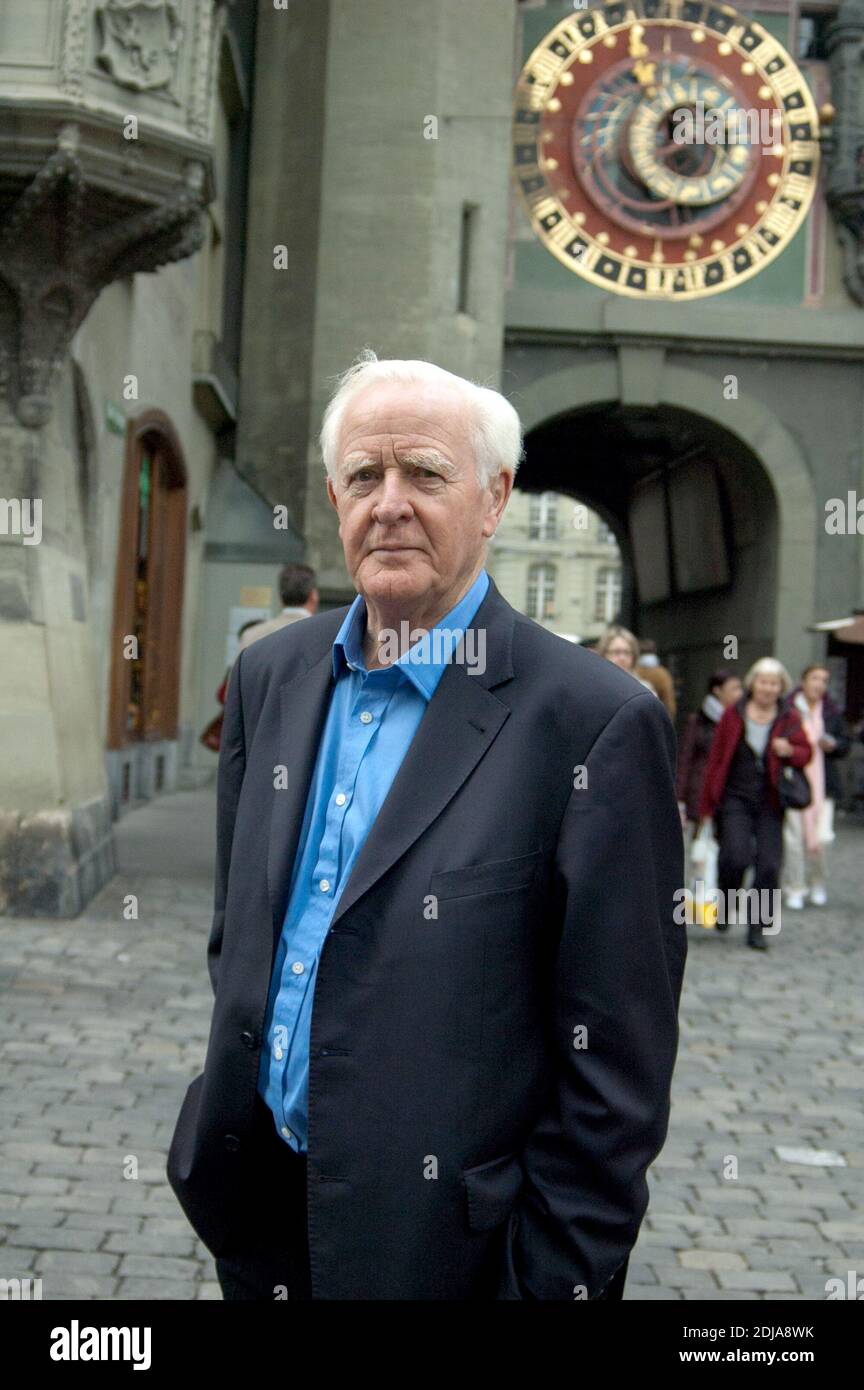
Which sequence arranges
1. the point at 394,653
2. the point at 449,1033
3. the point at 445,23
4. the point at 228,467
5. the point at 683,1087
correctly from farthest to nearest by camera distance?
1. the point at 228,467
2. the point at 445,23
3. the point at 683,1087
4. the point at 394,653
5. the point at 449,1033

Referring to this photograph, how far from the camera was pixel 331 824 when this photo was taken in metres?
2.39

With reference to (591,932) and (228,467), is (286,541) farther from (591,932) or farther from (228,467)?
(591,932)

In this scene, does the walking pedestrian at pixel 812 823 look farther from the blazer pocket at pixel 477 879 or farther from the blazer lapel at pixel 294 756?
the blazer pocket at pixel 477 879

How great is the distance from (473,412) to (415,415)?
10 cm

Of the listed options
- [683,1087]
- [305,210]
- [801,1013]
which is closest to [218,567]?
[305,210]

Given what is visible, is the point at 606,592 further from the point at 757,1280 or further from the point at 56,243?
the point at 757,1280

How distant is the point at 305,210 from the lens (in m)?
21.4

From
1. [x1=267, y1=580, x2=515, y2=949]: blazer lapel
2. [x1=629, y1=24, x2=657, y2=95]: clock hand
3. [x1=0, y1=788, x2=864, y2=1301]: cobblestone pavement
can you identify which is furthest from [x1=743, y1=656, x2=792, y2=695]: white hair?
[x1=629, y1=24, x2=657, y2=95]: clock hand

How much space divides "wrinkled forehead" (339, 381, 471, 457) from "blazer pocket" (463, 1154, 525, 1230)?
1.02 meters

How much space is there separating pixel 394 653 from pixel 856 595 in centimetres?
2063

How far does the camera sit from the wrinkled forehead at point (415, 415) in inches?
93.3

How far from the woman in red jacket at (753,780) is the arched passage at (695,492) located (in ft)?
34.5

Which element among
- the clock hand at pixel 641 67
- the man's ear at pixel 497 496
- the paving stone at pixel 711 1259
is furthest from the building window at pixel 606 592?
the man's ear at pixel 497 496

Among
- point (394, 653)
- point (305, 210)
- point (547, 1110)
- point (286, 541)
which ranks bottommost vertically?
point (547, 1110)
